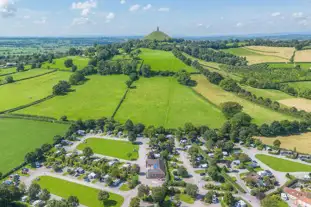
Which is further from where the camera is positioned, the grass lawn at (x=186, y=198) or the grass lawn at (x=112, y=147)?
the grass lawn at (x=112, y=147)

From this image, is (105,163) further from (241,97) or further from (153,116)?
(241,97)

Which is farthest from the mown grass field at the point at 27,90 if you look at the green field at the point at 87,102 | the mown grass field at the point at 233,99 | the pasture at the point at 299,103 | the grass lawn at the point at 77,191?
the pasture at the point at 299,103

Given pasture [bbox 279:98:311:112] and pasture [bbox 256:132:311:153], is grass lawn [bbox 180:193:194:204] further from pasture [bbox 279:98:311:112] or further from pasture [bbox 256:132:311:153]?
pasture [bbox 279:98:311:112]

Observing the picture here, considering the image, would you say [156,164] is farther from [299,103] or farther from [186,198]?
[299,103]

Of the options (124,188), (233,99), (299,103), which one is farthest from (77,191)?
(299,103)

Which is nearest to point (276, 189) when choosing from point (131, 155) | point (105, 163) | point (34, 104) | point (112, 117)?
point (131, 155)

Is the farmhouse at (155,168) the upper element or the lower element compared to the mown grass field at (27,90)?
lower

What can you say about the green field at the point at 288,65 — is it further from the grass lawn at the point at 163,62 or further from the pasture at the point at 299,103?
the pasture at the point at 299,103
